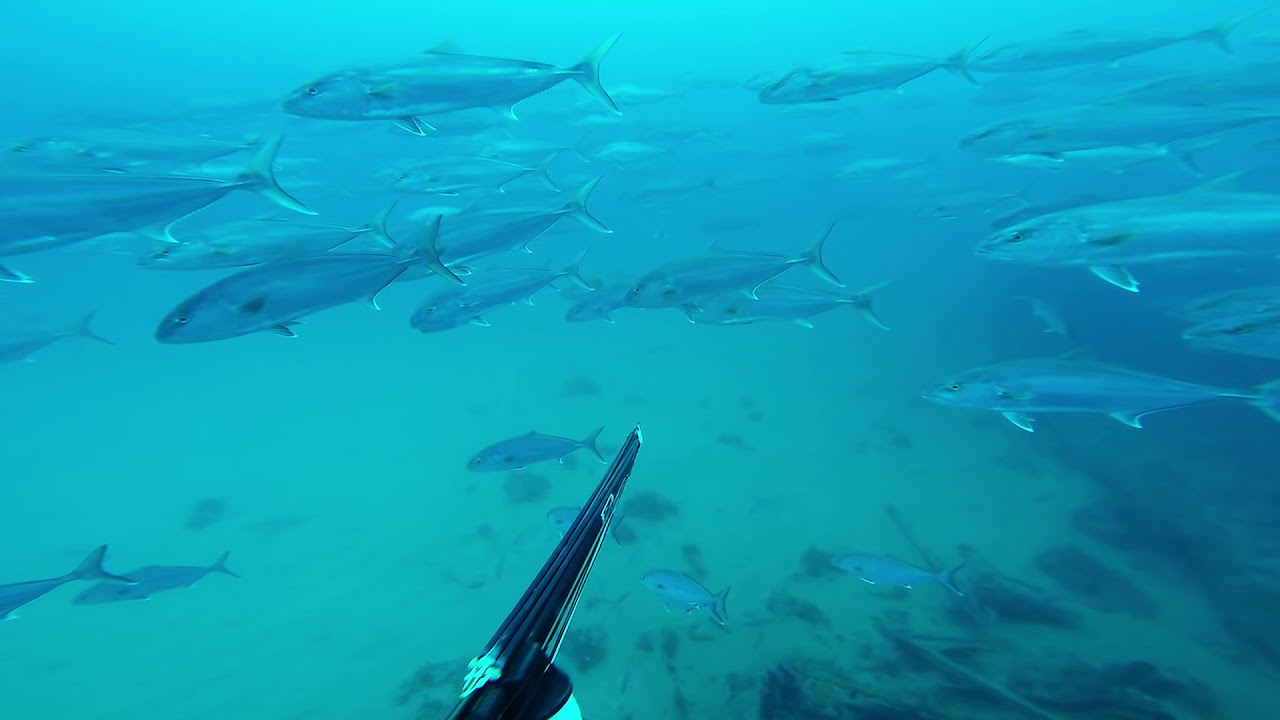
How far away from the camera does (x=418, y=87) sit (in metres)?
3.83

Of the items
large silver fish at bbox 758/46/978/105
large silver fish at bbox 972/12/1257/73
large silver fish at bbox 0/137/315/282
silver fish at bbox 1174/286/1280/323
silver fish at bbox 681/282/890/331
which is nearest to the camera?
large silver fish at bbox 0/137/315/282

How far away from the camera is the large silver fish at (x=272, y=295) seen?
3.04m

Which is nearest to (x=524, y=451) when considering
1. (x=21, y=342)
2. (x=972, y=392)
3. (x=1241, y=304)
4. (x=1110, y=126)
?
(x=972, y=392)

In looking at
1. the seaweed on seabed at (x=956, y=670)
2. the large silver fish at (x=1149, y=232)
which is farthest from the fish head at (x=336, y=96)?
the seaweed on seabed at (x=956, y=670)

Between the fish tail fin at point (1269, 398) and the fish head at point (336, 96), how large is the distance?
5.89 metres

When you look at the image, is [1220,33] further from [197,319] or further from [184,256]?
[184,256]

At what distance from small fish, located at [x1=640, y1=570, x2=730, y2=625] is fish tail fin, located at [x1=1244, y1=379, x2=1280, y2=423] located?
3.63 metres

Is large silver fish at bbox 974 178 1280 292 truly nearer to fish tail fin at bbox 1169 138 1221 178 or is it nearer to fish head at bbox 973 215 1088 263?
fish head at bbox 973 215 1088 263

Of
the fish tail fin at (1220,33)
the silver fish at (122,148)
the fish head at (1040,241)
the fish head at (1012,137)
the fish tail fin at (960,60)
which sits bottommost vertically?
the fish head at (1040,241)

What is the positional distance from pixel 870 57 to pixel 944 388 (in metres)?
3.46

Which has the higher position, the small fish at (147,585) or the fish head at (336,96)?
the fish head at (336,96)

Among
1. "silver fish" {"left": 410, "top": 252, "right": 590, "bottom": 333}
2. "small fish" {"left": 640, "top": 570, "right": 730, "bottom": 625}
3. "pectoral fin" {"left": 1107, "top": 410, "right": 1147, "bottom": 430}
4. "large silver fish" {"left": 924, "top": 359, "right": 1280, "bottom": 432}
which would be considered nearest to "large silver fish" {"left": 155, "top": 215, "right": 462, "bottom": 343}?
"silver fish" {"left": 410, "top": 252, "right": 590, "bottom": 333}

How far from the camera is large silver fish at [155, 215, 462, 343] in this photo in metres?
3.04

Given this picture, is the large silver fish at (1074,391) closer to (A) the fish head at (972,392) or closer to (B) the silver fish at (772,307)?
(A) the fish head at (972,392)
